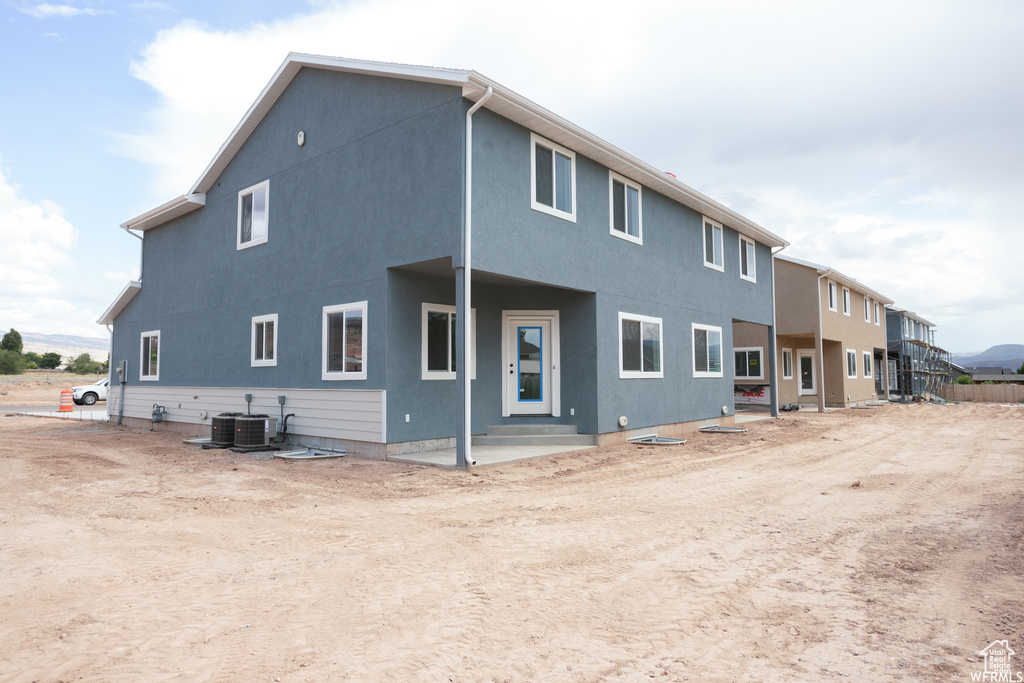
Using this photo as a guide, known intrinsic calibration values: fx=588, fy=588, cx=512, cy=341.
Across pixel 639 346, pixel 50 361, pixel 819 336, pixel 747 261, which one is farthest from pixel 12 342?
pixel 819 336

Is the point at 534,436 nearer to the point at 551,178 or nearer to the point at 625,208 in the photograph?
the point at 551,178

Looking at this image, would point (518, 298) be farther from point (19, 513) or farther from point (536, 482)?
point (19, 513)

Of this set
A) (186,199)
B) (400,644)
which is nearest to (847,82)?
(400,644)

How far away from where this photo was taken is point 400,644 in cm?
312

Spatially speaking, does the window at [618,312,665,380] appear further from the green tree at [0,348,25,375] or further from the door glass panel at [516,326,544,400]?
the green tree at [0,348,25,375]

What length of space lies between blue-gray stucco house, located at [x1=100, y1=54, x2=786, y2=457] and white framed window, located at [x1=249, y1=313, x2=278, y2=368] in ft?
0.18

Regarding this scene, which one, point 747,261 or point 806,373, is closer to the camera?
point 747,261

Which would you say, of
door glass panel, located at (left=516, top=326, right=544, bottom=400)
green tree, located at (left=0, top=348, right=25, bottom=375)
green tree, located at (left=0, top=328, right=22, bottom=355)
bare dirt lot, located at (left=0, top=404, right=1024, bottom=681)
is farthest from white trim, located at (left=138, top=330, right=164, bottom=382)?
green tree, located at (left=0, top=328, right=22, bottom=355)

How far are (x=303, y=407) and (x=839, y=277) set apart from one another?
833 inches

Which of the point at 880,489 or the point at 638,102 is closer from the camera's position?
the point at 880,489

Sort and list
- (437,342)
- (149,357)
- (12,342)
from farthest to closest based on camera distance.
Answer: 1. (12,342)
2. (149,357)
3. (437,342)

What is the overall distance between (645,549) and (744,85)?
13187 mm

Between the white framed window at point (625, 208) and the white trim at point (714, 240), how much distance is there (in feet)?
10.4

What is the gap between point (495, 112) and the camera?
31.3 ft
